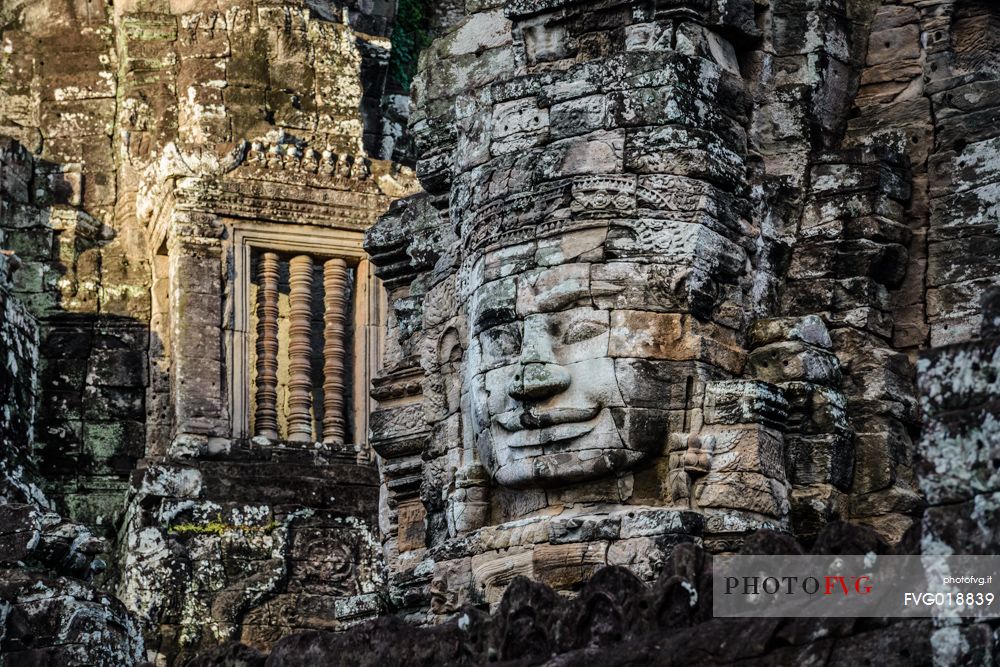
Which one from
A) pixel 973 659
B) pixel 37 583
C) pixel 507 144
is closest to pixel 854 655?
pixel 973 659

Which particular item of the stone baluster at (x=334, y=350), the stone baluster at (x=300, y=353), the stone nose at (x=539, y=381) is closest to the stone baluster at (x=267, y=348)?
the stone baluster at (x=300, y=353)

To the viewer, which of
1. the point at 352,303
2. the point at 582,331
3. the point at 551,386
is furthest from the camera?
the point at 352,303

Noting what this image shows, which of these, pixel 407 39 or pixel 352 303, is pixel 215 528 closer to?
pixel 352 303

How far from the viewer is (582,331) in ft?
62.0

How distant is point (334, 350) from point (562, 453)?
30.6 feet

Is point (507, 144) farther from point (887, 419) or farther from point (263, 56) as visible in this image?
point (263, 56)

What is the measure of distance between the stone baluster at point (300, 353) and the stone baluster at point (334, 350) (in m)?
0.15

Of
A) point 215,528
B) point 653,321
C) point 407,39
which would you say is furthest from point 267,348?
point 653,321

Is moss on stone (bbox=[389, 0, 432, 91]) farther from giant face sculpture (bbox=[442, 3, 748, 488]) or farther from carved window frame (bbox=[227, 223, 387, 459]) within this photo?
giant face sculpture (bbox=[442, 3, 748, 488])

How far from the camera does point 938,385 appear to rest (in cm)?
1401

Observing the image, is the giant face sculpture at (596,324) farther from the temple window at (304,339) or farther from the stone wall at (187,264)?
the temple window at (304,339)

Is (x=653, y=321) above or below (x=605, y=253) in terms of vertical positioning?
below

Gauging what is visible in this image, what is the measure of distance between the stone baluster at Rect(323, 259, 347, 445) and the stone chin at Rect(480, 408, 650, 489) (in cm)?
881

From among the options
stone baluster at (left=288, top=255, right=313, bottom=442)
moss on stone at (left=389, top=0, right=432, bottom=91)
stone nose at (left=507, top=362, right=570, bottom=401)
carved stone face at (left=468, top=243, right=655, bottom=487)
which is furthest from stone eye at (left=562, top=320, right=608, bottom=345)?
moss on stone at (left=389, top=0, right=432, bottom=91)
